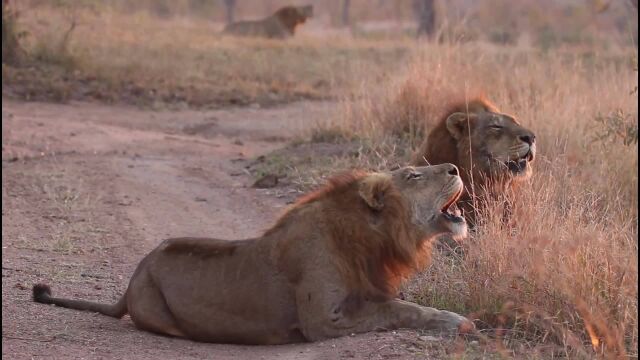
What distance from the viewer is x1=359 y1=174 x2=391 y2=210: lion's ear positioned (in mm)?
5953

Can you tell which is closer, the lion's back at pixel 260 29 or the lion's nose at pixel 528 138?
the lion's nose at pixel 528 138

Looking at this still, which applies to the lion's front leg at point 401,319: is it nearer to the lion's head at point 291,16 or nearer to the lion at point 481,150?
the lion at point 481,150

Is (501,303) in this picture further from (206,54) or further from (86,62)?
(206,54)

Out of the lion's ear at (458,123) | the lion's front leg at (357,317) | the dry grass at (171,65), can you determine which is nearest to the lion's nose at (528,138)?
the lion's ear at (458,123)

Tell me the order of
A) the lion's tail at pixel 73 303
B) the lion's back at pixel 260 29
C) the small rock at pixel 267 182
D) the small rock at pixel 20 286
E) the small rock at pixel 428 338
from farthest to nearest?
the lion's back at pixel 260 29 → the small rock at pixel 267 182 → the small rock at pixel 20 286 → the lion's tail at pixel 73 303 → the small rock at pixel 428 338

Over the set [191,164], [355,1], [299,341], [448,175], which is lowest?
[355,1]

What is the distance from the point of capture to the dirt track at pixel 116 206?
5.93m

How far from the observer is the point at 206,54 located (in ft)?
76.1

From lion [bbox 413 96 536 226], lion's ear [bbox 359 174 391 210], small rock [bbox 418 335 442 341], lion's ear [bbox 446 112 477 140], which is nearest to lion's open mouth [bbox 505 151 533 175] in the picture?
lion [bbox 413 96 536 226]

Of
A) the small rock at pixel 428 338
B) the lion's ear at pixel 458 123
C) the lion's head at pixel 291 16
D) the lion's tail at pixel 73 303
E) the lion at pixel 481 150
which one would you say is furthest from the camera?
the lion's head at pixel 291 16

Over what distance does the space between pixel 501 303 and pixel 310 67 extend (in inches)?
649

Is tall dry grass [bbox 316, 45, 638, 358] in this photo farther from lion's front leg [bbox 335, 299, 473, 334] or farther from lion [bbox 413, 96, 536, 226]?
lion's front leg [bbox 335, 299, 473, 334]

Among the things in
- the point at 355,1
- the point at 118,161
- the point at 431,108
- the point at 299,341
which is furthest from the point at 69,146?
the point at 355,1

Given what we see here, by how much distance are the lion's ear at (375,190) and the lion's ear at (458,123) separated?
1.99 m
